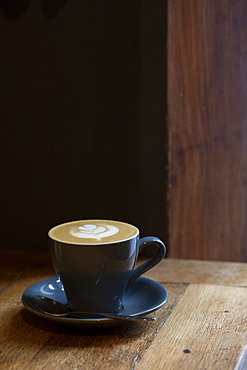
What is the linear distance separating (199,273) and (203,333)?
278mm

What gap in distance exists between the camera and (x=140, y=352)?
672 mm

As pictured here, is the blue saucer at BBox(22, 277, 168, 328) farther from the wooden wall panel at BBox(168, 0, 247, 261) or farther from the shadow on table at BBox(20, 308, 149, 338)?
the wooden wall panel at BBox(168, 0, 247, 261)

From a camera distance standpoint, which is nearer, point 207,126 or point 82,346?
point 82,346

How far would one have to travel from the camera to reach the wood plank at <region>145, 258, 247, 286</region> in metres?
0.96

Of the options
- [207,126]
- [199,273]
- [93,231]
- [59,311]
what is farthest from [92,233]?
[207,126]

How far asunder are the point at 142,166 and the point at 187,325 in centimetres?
43

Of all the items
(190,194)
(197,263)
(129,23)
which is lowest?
(197,263)

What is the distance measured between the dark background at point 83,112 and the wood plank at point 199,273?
3.7 inches

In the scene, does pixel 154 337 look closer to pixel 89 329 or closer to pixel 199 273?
pixel 89 329

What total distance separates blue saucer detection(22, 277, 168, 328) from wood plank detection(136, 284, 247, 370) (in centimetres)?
4

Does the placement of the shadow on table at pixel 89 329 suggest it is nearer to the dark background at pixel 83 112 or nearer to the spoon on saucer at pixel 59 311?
the spoon on saucer at pixel 59 311

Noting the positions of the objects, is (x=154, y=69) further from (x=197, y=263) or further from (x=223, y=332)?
(x=223, y=332)

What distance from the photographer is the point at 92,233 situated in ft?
2.44

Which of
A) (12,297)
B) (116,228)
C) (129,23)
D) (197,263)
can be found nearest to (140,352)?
(116,228)
